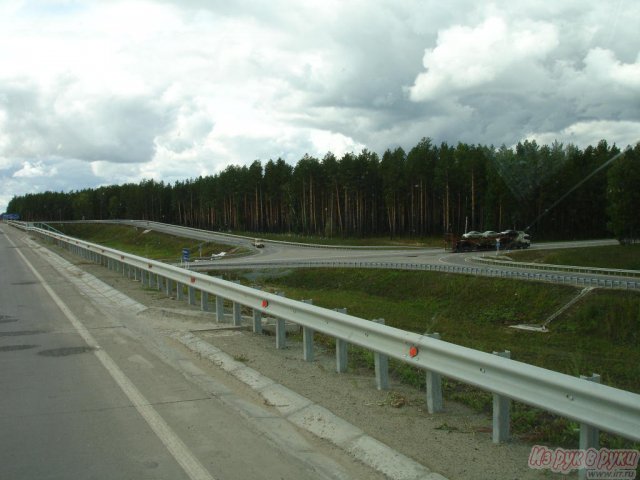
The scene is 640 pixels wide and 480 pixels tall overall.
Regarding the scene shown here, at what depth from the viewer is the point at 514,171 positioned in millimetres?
50906

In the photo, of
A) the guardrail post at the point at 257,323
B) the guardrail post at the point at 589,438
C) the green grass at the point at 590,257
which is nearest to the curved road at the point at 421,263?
the green grass at the point at 590,257

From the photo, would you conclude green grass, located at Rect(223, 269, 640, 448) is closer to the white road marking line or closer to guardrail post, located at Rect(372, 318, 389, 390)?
guardrail post, located at Rect(372, 318, 389, 390)

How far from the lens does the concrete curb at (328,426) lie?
5.20 metres

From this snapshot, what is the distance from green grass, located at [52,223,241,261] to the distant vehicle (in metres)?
27.0

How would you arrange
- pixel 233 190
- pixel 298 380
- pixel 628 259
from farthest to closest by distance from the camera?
pixel 233 190 < pixel 628 259 < pixel 298 380

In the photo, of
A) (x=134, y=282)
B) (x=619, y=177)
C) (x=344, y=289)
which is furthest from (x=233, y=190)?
(x=134, y=282)

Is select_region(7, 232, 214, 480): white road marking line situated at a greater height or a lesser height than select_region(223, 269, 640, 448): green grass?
greater

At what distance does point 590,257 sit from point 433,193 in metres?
49.7

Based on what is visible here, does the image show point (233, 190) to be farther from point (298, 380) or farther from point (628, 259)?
point (298, 380)

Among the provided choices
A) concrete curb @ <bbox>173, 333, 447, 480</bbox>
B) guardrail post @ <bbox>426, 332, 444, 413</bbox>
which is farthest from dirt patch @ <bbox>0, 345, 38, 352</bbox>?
guardrail post @ <bbox>426, 332, 444, 413</bbox>

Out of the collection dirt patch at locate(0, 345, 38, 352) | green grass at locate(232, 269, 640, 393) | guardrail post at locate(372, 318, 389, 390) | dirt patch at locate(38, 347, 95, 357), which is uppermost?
guardrail post at locate(372, 318, 389, 390)

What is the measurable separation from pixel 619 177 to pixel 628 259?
20.2 meters

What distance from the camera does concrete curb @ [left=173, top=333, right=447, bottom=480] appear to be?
520 cm

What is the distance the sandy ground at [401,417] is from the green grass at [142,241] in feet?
162
